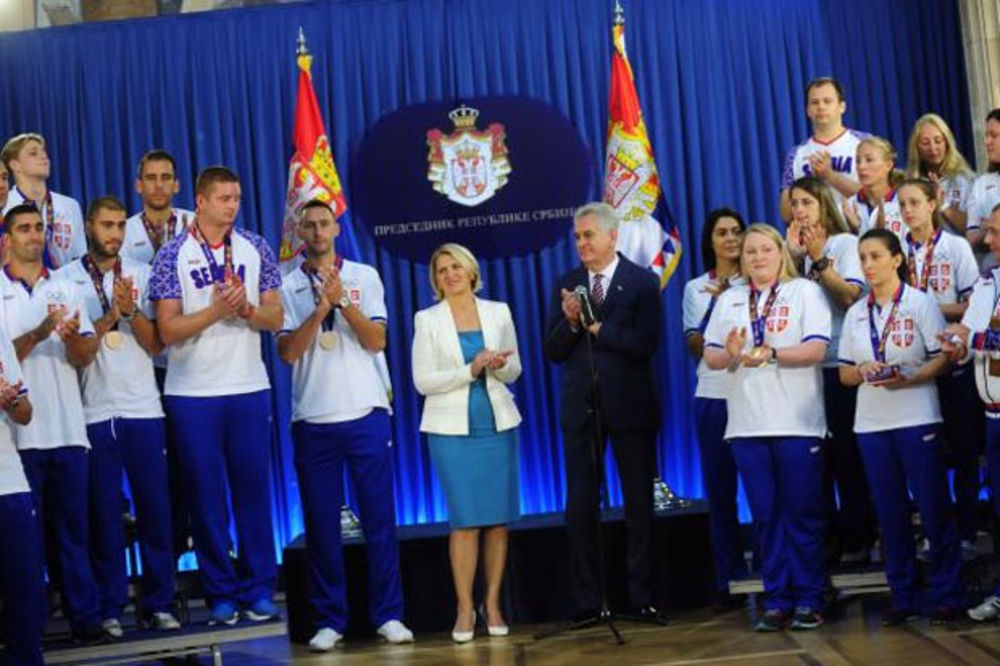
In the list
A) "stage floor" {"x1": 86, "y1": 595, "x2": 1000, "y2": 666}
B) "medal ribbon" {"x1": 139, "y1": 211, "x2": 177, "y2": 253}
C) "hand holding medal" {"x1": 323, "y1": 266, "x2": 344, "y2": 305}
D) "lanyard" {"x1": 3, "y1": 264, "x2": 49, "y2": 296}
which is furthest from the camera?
"medal ribbon" {"x1": 139, "y1": 211, "x2": 177, "y2": 253}

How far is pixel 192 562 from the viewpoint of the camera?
946 centimetres

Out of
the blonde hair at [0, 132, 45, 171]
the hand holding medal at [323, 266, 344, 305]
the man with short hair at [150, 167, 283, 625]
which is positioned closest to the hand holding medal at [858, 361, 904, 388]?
the hand holding medal at [323, 266, 344, 305]

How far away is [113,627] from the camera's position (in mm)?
6715

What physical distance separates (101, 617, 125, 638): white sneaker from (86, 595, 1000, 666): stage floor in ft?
2.23

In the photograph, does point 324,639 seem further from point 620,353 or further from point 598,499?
point 620,353

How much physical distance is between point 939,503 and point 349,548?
2724 millimetres

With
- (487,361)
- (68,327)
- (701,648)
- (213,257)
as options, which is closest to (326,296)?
(213,257)

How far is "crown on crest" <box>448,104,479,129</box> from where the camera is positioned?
957 cm

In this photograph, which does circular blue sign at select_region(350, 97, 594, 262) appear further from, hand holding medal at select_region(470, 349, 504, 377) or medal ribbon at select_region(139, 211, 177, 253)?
hand holding medal at select_region(470, 349, 504, 377)

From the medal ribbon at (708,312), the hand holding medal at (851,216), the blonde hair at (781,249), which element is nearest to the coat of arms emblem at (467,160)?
the medal ribbon at (708,312)

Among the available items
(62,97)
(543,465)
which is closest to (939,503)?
(543,465)

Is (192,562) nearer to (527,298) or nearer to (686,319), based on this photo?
(527,298)

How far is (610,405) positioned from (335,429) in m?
1.26

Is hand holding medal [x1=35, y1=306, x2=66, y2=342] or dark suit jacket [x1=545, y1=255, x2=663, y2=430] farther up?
hand holding medal [x1=35, y1=306, x2=66, y2=342]
